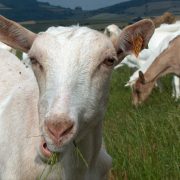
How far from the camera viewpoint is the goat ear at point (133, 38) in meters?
4.14

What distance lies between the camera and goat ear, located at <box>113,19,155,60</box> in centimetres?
414

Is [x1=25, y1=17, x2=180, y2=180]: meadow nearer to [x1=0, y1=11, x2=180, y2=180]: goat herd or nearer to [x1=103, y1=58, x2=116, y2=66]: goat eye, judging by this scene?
[x1=0, y1=11, x2=180, y2=180]: goat herd

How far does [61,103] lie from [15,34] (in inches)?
38.0

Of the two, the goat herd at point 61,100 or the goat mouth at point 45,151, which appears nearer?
the goat herd at point 61,100

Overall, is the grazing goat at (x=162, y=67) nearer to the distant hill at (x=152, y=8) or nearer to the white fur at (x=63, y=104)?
the white fur at (x=63, y=104)

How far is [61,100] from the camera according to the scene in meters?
3.42

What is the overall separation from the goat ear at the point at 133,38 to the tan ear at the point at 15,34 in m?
0.58

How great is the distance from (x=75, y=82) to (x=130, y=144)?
7.88ft

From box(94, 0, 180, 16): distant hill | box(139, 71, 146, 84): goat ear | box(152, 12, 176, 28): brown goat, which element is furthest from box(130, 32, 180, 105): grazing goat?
box(94, 0, 180, 16): distant hill

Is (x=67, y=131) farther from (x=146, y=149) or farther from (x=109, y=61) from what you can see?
(x=146, y=149)

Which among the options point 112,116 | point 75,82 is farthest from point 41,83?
point 112,116

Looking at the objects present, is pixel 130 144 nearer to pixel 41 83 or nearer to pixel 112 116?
pixel 41 83

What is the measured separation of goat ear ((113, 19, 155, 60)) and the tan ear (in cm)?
58

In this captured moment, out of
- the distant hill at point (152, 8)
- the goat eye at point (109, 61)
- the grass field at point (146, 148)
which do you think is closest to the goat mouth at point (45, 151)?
the goat eye at point (109, 61)
